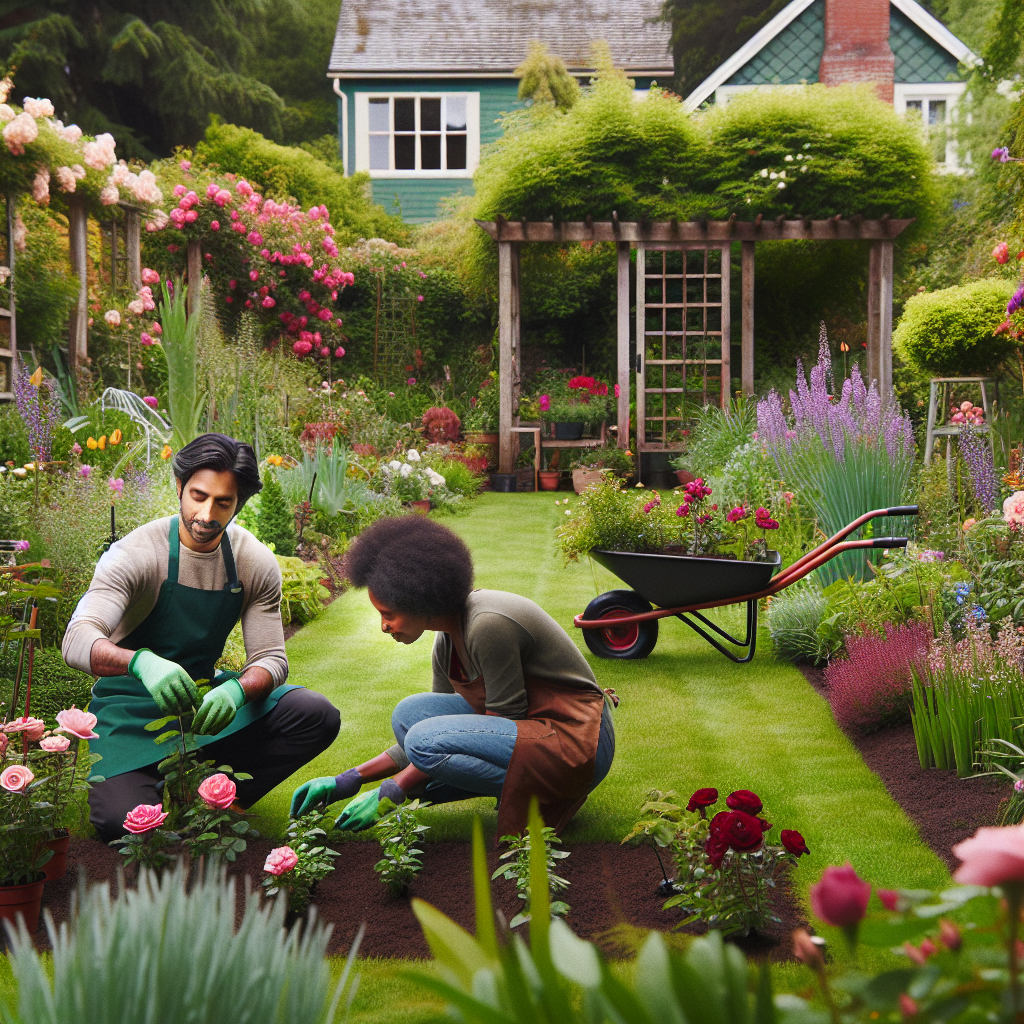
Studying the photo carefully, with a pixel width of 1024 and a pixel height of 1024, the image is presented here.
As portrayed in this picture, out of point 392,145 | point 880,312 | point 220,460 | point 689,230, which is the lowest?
point 220,460

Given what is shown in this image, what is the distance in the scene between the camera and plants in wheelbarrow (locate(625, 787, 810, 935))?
6.72 ft

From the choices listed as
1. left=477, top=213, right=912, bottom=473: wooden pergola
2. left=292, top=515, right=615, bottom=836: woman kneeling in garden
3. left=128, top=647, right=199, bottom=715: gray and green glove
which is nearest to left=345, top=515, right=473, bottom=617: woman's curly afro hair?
left=292, top=515, right=615, bottom=836: woman kneeling in garden

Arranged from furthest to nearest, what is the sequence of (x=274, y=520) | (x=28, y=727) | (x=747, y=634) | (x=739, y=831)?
(x=274, y=520)
(x=747, y=634)
(x=28, y=727)
(x=739, y=831)

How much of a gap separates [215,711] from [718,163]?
368 inches

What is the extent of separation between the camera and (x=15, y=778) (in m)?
2.14

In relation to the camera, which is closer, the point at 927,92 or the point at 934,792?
the point at 934,792

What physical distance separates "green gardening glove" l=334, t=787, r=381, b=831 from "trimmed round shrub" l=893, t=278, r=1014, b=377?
5.82 metres

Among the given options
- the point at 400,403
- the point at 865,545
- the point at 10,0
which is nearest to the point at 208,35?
the point at 10,0

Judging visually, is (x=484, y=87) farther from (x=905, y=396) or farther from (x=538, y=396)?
(x=905, y=396)

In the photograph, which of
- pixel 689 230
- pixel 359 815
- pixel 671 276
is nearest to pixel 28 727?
pixel 359 815

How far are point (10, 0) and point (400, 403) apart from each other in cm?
964

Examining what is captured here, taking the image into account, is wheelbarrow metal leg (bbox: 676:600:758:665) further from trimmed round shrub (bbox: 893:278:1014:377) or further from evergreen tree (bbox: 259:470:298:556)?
trimmed round shrub (bbox: 893:278:1014:377)

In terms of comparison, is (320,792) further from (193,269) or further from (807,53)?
(807,53)

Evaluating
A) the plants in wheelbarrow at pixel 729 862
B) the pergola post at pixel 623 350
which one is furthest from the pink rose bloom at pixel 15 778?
the pergola post at pixel 623 350
